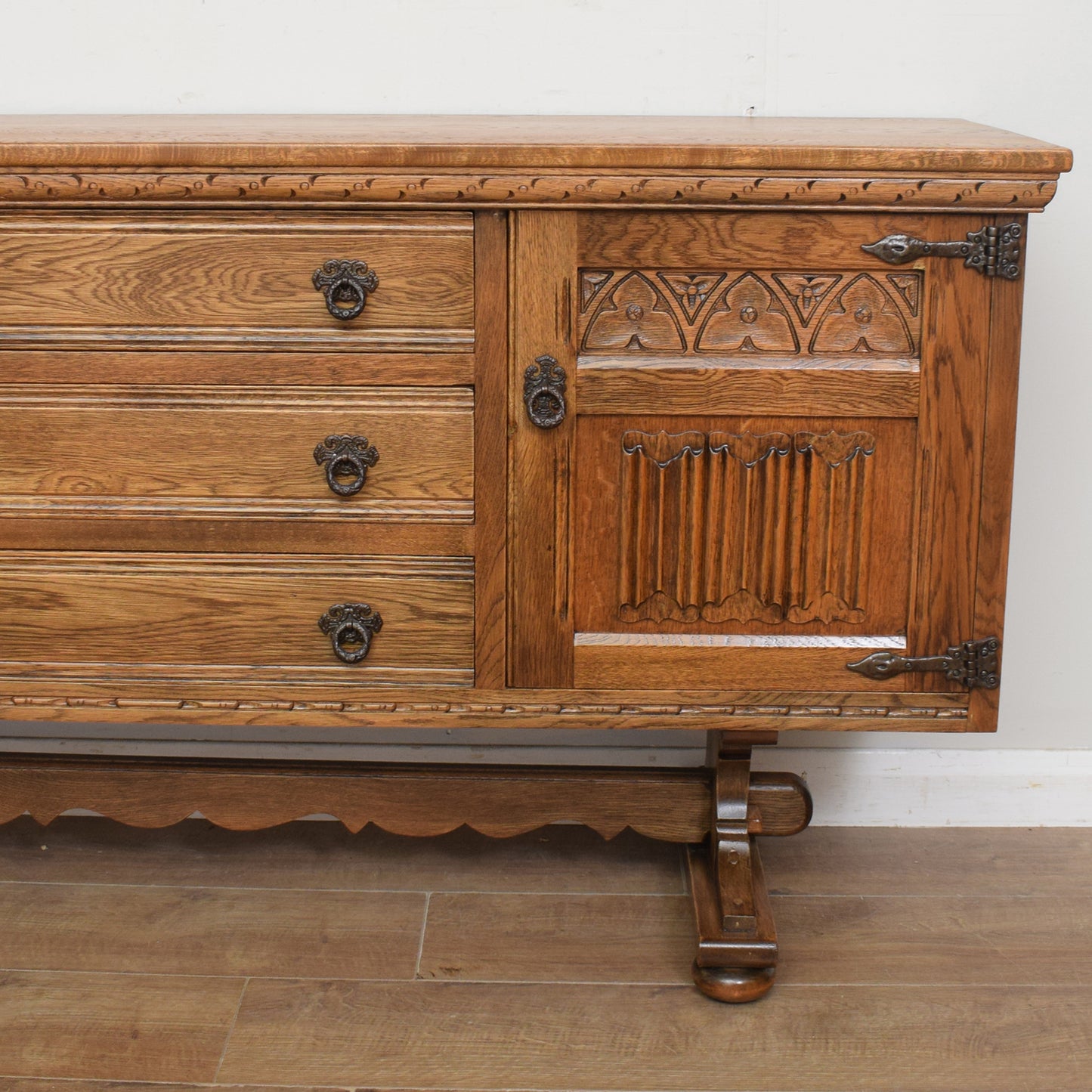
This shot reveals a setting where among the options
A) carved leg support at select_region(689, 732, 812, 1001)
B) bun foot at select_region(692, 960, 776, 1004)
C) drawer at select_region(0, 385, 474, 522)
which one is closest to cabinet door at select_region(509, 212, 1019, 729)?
drawer at select_region(0, 385, 474, 522)

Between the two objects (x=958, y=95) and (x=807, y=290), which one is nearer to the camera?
(x=807, y=290)

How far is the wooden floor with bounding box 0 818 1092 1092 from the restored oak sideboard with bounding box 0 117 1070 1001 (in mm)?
425

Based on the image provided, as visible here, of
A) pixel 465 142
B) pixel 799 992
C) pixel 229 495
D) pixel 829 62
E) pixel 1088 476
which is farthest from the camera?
pixel 1088 476

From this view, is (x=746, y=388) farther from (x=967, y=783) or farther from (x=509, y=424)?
(x=967, y=783)

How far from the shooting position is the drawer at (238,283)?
5.27 feet

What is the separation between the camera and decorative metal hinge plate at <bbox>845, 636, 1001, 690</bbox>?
1.69m

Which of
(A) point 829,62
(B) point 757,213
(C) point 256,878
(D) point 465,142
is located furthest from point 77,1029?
(A) point 829,62

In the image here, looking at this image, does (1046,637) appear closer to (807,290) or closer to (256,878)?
(807,290)

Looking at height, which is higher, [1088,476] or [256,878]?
[1088,476]

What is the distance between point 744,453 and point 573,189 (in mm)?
401

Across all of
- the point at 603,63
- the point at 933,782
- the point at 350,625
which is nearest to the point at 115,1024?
the point at 350,625

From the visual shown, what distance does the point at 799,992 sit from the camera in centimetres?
185

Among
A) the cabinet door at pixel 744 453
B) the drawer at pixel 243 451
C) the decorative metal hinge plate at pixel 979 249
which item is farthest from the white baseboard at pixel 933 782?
the decorative metal hinge plate at pixel 979 249

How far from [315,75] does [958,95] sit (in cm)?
110
